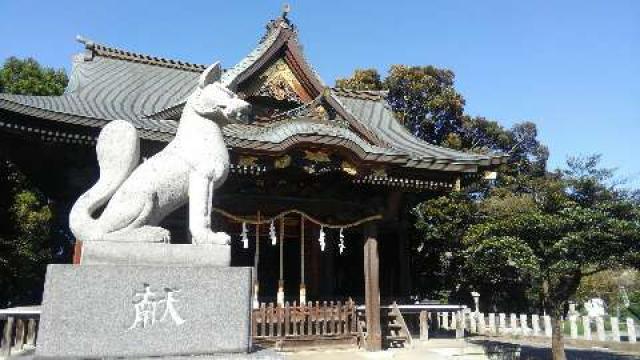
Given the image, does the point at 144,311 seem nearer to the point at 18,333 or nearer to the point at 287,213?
the point at 287,213

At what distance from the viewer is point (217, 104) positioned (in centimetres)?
393

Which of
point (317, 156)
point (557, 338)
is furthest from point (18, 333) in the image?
point (557, 338)

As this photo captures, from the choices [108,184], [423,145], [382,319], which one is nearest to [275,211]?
[382,319]

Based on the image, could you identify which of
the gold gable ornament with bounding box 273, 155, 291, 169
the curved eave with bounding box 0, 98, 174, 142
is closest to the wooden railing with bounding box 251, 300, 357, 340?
the gold gable ornament with bounding box 273, 155, 291, 169

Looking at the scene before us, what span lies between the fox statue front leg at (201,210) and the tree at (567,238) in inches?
272

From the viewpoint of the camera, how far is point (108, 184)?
374 centimetres

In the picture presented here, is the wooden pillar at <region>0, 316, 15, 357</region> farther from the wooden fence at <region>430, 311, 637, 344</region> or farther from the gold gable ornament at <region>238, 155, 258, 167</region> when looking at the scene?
the wooden fence at <region>430, 311, 637, 344</region>

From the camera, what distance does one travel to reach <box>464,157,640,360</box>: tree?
8.62 metres

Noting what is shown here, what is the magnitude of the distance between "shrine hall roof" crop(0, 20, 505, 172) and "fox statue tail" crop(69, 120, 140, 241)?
45.7 inches

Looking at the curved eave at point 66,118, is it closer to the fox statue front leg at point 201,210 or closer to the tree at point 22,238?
the fox statue front leg at point 201,210

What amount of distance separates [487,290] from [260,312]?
16.1 m

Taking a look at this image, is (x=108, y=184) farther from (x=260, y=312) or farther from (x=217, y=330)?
(x=260, y=312)

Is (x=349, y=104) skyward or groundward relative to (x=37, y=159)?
skyward

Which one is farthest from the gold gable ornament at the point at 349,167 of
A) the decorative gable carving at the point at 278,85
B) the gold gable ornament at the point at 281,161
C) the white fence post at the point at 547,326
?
the white fence post at the point at 547,326
